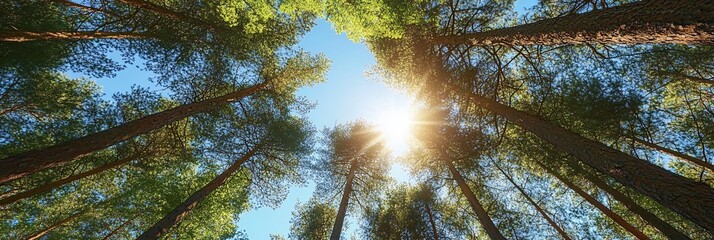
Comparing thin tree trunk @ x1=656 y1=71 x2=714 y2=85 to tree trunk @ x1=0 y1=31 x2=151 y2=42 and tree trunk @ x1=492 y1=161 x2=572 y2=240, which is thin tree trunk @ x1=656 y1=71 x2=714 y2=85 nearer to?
tree trunk @ x1=492 y1=161 x2=572 y2=240

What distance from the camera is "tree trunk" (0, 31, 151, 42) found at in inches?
302

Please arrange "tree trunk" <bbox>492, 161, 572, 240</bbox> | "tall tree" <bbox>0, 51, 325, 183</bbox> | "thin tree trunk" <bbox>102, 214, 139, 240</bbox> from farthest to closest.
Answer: "thin tree trunk" <bbox>102, 214, 139, 240</bbox> → "tree trunk" <bbox>492, 161, 572, 240</bbox> → "tall tree" <bbox>0, 51, 325, 183</bbox>

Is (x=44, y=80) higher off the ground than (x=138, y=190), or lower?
higher

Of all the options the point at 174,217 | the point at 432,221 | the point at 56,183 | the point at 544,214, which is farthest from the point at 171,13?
the point at 544,214

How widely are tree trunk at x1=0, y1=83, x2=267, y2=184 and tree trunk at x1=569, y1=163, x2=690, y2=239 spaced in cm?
1163

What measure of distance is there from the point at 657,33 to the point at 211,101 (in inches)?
393

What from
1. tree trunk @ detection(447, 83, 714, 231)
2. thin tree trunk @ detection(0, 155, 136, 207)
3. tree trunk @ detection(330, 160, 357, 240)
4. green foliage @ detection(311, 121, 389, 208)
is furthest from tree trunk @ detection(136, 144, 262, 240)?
tree trunk @ detection(447, 83, 714, 231)

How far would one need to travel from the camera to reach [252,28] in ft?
27.7

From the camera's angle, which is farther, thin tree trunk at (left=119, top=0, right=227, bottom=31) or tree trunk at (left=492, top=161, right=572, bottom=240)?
tree trunk at (left=492, top=161, right=572, bottom=240)

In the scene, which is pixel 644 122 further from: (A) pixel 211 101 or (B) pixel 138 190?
(B) pixel 138 190

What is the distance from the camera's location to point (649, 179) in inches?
159

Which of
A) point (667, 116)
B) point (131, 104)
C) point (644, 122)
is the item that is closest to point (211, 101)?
point (131, 104)

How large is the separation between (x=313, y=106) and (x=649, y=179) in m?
11.8

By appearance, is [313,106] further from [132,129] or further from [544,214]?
[544,214]
